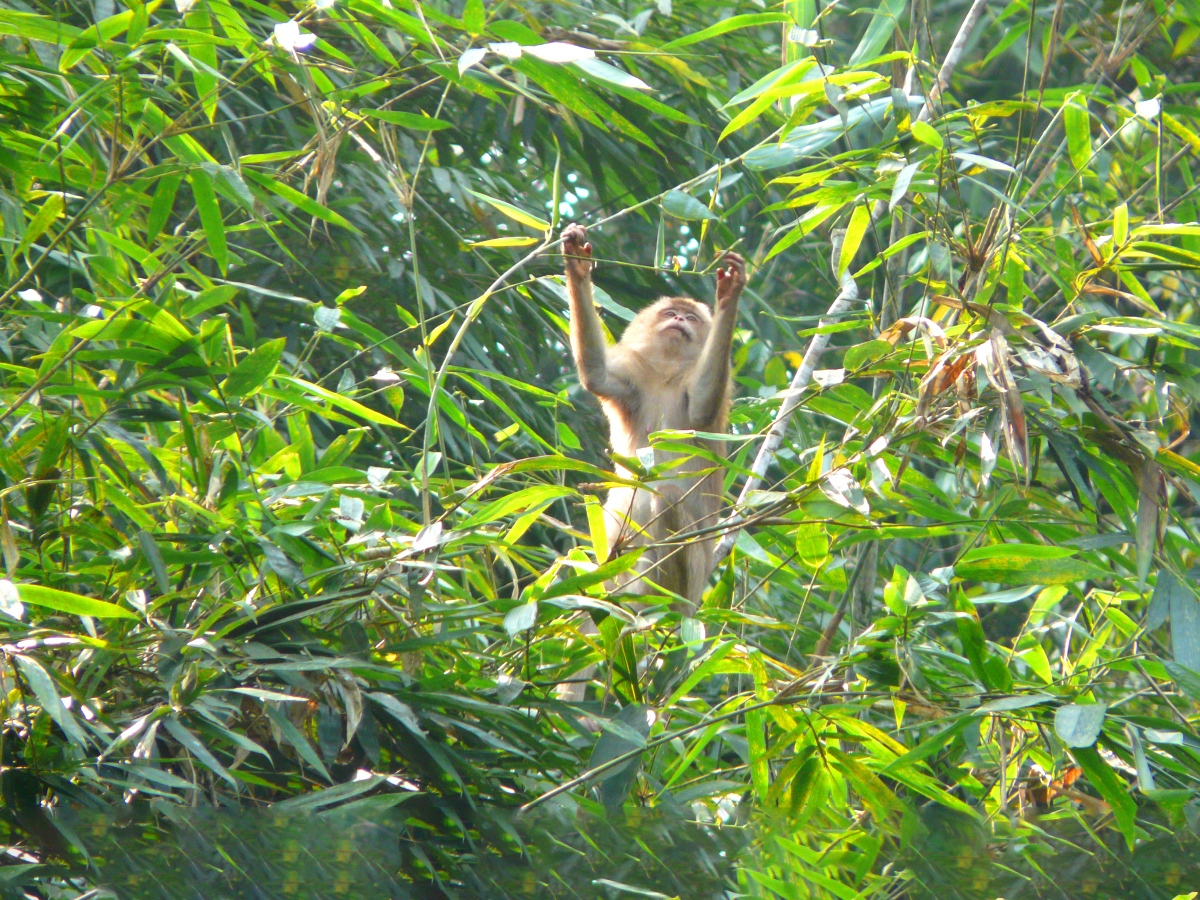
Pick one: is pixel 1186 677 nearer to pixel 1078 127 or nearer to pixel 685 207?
pixel 1078 127

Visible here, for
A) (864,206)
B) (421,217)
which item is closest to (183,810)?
(864,206)

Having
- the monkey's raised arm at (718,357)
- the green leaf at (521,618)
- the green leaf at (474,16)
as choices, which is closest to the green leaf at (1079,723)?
→ the green leaf at (521,618)

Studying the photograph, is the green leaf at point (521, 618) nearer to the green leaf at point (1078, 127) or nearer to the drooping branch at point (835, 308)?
the drooping branch at point (835, 308)

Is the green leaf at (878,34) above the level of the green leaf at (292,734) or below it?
above

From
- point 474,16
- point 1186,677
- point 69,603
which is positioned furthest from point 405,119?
point 1186,677

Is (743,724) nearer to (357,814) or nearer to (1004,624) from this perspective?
(357,814)

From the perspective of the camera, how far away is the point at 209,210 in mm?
2346

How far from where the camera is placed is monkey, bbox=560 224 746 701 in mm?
3246

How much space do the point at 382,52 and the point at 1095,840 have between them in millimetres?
2112

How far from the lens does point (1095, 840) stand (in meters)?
1.86

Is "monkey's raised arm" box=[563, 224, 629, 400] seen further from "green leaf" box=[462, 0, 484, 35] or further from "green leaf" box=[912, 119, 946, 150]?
"green leaf" box=[912, 119, 946, 150]

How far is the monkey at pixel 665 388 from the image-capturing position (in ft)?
10.6

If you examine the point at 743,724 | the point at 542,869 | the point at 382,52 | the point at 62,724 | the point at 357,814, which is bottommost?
the point at 743,724

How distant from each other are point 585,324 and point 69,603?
2008 millimetres
